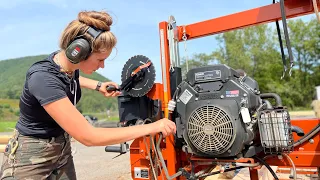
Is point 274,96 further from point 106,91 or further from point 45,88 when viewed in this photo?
point 45,88

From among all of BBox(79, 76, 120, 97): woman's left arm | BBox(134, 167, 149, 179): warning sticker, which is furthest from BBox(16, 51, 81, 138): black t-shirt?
BBox(134, 167, 149, 179): warning sticker

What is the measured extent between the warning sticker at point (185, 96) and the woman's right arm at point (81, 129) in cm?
63

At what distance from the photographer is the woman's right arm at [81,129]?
1696 millimetres

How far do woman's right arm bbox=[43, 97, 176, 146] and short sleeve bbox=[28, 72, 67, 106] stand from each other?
0.03 metres

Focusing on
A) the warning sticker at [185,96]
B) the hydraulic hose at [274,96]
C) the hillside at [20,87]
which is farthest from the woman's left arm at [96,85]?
the hillside at [20,87]

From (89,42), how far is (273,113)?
129 cm

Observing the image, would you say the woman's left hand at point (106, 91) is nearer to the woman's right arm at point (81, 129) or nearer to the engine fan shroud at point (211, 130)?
the engine fan shroud at point (211, 130)

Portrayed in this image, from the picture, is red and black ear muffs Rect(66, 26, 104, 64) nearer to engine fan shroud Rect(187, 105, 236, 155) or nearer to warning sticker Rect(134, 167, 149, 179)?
engine fan shroud Rect(187, 105, 236, 155)

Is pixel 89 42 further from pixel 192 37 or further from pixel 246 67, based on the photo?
pixel 246 67

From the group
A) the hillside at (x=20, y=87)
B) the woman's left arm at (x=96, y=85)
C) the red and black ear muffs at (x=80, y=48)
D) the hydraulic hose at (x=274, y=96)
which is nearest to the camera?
the red and black ear muffs at (x=80, y=48)

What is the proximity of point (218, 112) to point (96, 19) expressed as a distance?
3.31ft

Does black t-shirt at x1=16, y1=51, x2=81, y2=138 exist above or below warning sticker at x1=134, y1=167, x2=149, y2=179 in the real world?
above

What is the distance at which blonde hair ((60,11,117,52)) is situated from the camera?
6.22ft

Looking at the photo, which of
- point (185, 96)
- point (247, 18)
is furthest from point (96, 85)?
point (247, 18)
